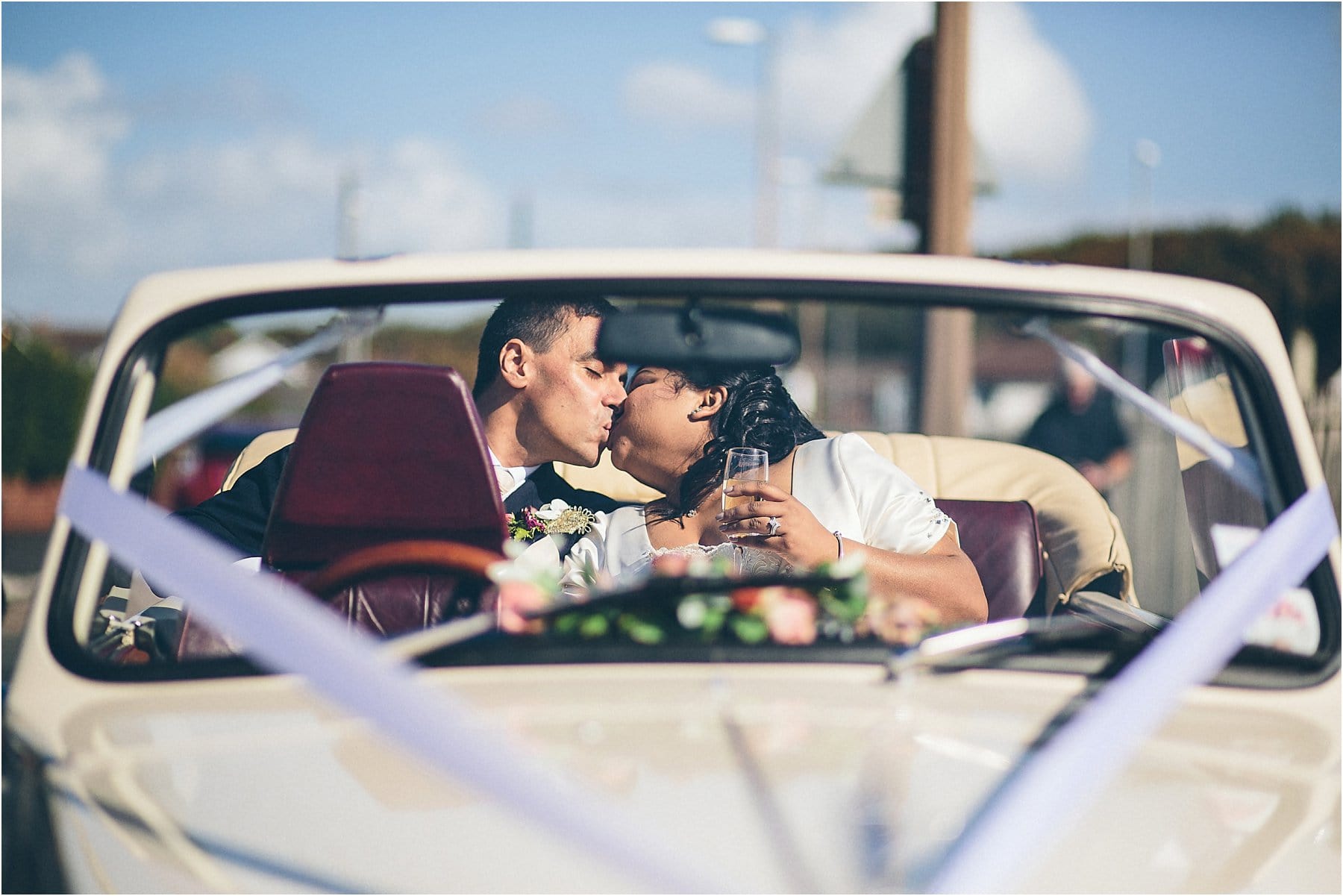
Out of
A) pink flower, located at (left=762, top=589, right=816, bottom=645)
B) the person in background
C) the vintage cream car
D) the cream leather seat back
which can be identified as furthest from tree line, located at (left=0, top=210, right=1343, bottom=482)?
the person in background

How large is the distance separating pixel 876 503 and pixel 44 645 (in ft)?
6.16

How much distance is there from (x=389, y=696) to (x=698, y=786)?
1.32 feet

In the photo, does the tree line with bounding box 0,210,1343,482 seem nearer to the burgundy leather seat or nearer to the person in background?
the burgundy leather seat

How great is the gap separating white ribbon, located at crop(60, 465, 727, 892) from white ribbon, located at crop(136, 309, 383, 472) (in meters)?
0.28

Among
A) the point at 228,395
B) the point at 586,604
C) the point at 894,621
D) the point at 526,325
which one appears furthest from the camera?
the point at 526,325

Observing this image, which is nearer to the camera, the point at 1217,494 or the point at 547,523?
the point at 1217,494

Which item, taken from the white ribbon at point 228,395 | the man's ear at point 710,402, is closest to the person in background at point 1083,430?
the man's ear at point 710,402

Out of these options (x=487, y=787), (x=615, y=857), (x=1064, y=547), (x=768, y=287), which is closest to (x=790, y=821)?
(x=615, y=857)

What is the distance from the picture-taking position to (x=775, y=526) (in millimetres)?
2492

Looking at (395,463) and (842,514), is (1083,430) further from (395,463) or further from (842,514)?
(395,463)

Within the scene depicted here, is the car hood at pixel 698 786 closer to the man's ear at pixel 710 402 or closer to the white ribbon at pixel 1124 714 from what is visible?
the white ribbon at pixel 1124 714

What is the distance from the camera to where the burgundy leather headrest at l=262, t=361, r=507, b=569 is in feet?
6.51

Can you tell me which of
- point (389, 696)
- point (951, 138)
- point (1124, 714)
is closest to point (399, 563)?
point (389, 696)

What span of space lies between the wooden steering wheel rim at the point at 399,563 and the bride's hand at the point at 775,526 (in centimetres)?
72
